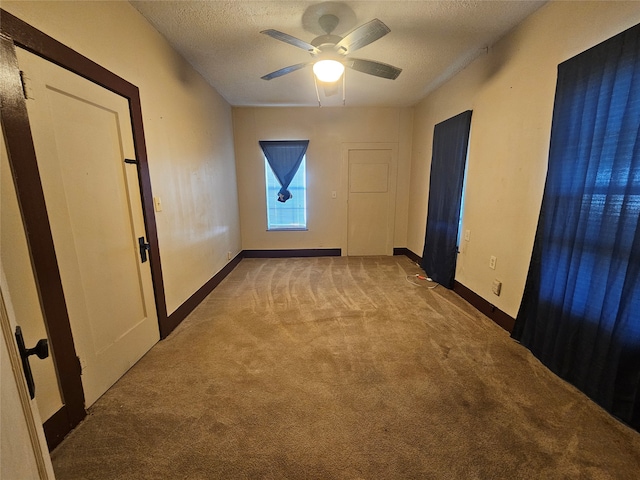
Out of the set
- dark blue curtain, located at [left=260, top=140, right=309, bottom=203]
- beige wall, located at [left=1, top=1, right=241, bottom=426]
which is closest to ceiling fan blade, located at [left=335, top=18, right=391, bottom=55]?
beige wall, located at [left=1, top=1, right=241, bottom=426]

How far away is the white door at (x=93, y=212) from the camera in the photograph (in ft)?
4.54

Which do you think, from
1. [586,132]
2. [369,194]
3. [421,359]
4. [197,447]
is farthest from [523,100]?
[197,447]

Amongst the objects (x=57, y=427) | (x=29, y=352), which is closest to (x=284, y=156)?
(x=57, y=427)

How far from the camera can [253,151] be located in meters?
4.61

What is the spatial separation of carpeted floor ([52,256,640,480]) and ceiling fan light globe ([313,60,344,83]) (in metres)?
2.22

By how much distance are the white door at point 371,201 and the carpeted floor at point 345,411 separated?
8.08 ft

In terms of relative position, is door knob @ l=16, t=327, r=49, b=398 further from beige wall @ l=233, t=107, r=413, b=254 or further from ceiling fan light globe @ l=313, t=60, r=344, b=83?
beige wall @ l=233, t=107, r=413, b=254

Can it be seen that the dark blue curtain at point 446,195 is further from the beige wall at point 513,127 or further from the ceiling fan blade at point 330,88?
the ceiling fan blade at point 330,88

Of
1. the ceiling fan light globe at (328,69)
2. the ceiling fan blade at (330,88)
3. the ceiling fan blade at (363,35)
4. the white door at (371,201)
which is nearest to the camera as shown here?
the ceiling fan blade at (363,35)

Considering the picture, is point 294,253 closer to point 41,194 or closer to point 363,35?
point 363,35

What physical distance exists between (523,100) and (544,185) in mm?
788

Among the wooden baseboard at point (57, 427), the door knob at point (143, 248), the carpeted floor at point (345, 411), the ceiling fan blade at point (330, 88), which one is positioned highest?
the ceiling fan blade at point (330, 88)

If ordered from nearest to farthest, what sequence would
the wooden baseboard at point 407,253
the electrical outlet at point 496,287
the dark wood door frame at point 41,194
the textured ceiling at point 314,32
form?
the dark wood door frame at point 41,194 → the textured ceiling at point 314,32 → the electrical outlet at point 496,287 → the wooden baseboard at point 407,253

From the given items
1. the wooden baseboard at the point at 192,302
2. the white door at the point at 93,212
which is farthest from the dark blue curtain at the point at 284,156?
the white door at the point at 93,212
